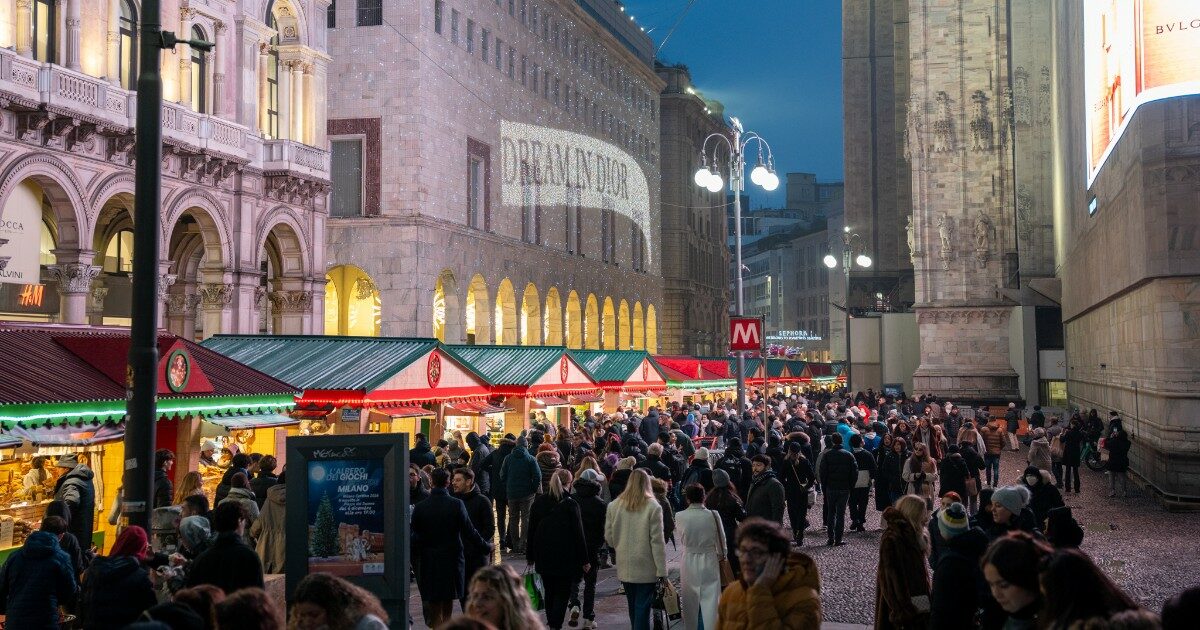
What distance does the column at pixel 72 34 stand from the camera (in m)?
27.8

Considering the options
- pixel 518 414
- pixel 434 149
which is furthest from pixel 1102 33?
pixel 434 149

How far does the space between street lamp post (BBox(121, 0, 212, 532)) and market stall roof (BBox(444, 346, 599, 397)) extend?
1613 centimetres

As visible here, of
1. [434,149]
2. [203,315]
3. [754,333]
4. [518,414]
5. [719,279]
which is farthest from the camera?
[719,279]

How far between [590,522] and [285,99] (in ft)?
92.1

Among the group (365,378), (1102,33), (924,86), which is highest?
(924,86)

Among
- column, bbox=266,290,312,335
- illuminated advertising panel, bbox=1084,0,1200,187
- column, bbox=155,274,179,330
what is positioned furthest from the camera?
column, bbox=266,290,312,335

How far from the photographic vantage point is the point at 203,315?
3450 centimetres

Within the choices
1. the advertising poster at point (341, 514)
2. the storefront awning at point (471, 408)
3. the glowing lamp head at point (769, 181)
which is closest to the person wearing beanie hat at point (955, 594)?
the advertising poster at point (341, 514)

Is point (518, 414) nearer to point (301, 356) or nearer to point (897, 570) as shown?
point (301, 356)

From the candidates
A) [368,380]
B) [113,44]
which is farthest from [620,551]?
[113,44]

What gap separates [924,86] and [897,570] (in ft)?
154

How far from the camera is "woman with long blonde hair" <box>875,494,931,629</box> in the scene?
8219 millimetres

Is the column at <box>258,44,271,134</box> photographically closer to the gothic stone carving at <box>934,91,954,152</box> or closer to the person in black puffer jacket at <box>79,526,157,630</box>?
the gothic stone carving at <box>934,91,954,152</box>

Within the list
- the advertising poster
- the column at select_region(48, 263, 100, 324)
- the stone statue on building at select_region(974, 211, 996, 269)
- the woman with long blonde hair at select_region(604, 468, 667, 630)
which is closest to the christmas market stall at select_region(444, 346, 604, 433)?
the column at select_region(48, 263, 100, 324)
